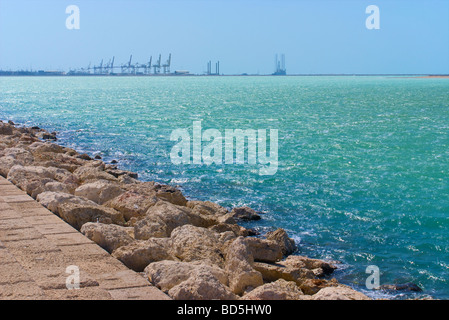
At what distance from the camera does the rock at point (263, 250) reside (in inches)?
270

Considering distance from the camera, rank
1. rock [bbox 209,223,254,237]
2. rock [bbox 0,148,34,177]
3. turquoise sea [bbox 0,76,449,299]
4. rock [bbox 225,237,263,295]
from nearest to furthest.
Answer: rock [bbox 225,237,263,295] < turquoise sea [bbox 0,76,449,299] < rock [bbox 209,223,254,237] < rock [bbox 0,148,34,177]

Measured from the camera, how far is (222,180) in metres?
12.9

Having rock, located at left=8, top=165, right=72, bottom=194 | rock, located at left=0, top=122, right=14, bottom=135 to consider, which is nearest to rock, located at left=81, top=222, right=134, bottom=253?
rock, located at left=8, top=165, right=72, bottom=194

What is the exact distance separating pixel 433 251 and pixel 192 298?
16.8 feet

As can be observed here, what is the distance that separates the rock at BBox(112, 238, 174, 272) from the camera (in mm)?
5168

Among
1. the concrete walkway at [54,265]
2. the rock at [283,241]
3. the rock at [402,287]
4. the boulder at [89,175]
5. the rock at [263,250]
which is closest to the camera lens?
the concrete walkway at [54,265]

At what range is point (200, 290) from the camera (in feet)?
14.0

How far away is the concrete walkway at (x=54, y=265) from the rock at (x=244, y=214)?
152 inches

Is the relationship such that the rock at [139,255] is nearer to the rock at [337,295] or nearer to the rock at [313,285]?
the rock at [313,285]

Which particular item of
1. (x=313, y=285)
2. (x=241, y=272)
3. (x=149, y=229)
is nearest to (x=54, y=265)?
(x=241, y=272)

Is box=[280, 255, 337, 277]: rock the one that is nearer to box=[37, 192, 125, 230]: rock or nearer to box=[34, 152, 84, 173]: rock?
box=[37, 192, 125, 230]: rock

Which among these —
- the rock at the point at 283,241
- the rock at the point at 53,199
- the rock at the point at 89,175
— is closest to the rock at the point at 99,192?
the rock at the point at 89,175

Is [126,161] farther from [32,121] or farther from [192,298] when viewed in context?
[32,121]

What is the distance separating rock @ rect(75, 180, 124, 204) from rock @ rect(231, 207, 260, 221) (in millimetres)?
2099
